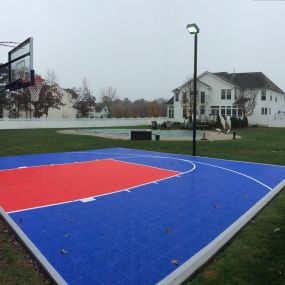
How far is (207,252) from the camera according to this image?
466 centimetres

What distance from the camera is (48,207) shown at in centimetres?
706

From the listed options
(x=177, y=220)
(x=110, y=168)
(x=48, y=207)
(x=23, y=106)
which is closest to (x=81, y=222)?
(x=48, y=207)

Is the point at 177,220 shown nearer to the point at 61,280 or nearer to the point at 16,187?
the point at 61,280

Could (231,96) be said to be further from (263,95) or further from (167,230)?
(167,230)

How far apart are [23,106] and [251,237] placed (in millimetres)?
53654

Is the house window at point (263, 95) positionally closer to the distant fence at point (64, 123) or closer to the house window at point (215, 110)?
the house window at point (215, 110)

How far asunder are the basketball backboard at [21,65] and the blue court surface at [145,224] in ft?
17.2

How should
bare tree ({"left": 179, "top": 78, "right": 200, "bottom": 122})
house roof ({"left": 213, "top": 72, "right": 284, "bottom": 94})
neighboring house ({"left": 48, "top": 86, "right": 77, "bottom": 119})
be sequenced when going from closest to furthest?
bare tree ({"left": 179, "top": 78, "right": 200, "bottom": 122}) < house roof ({"left": 213, "top": 72, "right": 284, "bottom": 94}) < neighboring house ({"left": 48, "top": 86, "right": 77, "bottom": 119})

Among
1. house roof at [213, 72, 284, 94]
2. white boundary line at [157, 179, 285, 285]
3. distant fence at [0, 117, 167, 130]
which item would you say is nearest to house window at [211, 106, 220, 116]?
house roof at [213, 72, 284, 94]

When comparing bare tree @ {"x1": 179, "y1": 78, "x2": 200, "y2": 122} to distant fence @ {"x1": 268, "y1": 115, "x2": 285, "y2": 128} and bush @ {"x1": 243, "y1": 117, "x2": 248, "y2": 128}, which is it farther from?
distant fence @ {"x1": 268, "y1": 115, "x2": 285, "y2": 128}

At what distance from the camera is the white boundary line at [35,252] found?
3.96 metres

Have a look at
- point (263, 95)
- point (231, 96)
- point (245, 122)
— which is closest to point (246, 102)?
point (231, 96)

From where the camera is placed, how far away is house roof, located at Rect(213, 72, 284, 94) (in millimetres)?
47312

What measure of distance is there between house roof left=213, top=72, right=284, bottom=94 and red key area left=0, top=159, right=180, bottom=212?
39104 millimetres
